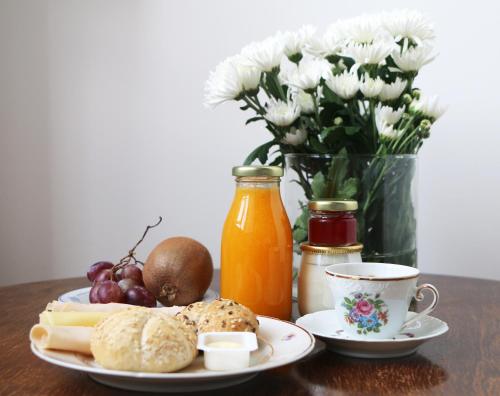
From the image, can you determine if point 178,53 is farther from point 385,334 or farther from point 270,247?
point 385,334

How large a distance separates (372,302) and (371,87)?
39cm

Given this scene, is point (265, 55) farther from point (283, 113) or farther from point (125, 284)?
point (125, 284)

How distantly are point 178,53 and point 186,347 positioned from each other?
5.04 feet

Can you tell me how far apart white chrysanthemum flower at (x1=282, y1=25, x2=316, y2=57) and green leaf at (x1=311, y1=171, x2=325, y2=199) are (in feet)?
0.76

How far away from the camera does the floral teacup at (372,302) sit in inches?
29.5

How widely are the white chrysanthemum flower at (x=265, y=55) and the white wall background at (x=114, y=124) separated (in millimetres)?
951

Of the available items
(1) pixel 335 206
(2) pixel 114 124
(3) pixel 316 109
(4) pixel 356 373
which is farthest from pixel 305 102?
(2) pixel 114 124

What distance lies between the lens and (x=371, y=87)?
3.31 feet

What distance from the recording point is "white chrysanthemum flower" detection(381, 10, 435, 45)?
1.05m

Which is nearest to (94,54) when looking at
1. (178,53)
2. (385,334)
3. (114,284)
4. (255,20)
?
(178,53)

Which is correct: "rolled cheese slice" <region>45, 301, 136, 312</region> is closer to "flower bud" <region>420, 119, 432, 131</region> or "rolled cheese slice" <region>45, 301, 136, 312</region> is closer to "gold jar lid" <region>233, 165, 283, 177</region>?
"gold jar lid" <region>233, 165, 283, 177</region>

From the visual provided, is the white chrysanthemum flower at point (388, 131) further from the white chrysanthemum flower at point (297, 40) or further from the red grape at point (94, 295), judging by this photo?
the red grape at point (94, 295)

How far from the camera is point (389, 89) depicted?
102 cm

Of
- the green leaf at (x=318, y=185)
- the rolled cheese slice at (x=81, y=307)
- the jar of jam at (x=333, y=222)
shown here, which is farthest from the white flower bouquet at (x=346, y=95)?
the rolled cheese slice at (x=81, y=307)
